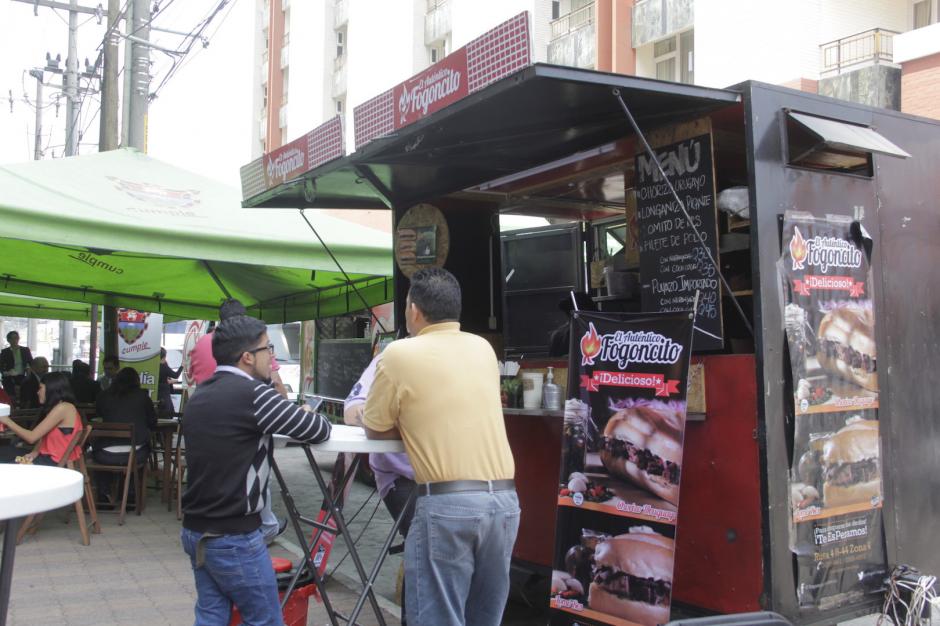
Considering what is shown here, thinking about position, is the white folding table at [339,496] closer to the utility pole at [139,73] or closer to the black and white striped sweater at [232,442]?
the black and white striped sweater at [232,442]

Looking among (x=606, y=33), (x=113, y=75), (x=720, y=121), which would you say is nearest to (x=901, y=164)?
(x=720, y=121)

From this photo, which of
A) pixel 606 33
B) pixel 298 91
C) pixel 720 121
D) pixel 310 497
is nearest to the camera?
pixel 720 121

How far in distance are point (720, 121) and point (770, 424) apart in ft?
5.49

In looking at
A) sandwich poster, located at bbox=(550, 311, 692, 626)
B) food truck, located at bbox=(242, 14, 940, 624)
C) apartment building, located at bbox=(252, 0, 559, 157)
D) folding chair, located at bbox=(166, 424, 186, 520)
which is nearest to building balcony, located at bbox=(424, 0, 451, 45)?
apartment building, located at bbox=(252, 0, 559, 157)

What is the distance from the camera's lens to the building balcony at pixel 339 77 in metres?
28.6

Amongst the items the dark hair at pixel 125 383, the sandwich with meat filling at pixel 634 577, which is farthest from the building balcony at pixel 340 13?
the sandwich with meat filling at pixel 634 577

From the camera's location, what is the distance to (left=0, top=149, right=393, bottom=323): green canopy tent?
6.54 meters

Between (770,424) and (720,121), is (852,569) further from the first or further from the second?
(720,121)

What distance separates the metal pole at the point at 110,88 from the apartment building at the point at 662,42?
5.86 meters

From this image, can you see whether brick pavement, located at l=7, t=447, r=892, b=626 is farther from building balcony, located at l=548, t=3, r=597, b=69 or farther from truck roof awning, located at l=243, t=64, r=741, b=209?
building balcony, located at l=548, t=3, r=597, b=69

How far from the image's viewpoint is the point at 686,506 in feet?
15.0

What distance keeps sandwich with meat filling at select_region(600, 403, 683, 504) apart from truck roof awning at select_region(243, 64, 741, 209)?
60.4 inches

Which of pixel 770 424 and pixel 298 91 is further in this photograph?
pixel 298 91

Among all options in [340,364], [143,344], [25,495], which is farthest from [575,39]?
[25,495]
